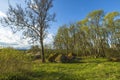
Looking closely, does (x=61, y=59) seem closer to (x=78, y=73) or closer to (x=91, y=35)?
(x=78, y=73)

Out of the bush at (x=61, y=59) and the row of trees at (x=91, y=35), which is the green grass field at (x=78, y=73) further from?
the row of trees at (x=91, y=35)

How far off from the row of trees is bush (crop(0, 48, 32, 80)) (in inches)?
1157

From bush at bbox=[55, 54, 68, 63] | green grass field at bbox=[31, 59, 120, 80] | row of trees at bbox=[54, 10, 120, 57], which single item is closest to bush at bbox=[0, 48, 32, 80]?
green grass field at bbox=[31, 59, 120, 80]

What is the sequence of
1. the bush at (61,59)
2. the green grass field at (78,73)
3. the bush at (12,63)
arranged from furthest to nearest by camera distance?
the bush at (61,59) < the green grass field at (78,73) < the bush at (12,63)

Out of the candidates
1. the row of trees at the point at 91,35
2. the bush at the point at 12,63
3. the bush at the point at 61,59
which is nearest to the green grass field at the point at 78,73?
the bush at the point at 12,63

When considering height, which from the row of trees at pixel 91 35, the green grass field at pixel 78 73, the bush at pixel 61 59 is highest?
the row of trees at pixel 91 35

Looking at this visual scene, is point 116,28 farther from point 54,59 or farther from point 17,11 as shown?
point 17,11

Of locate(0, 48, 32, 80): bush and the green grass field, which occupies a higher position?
locate(0, 48, 32, 80): bush

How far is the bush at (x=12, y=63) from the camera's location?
36.7 ft

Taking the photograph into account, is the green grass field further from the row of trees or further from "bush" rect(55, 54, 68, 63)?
the row of trees

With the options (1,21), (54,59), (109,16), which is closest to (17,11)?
(1,21)

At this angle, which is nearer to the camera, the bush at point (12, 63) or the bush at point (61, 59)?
the bush at point (12, 63)

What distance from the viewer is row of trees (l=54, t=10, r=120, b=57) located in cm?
4278

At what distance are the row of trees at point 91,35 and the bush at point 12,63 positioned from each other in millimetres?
29400
